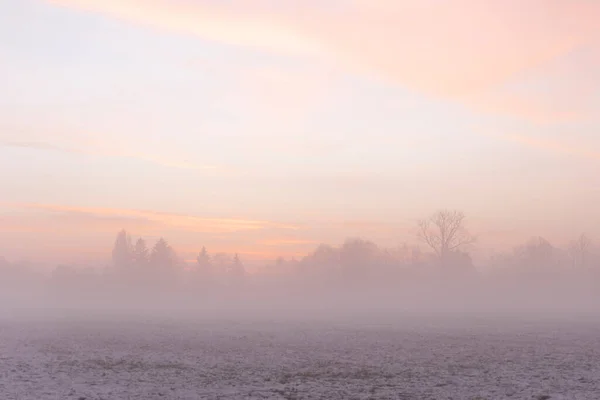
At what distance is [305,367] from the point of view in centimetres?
2845

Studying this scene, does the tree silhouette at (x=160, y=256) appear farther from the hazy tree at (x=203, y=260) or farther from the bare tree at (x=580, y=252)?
A: the bare tree at (x=580, y=252)

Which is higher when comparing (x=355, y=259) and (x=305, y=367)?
(x=355, y=259)

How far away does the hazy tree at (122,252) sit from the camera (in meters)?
168

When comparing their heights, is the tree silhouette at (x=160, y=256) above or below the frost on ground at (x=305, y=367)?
above

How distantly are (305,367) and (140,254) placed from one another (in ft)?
476

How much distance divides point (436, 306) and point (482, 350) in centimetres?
10079

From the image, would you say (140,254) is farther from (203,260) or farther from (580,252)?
(580,252)

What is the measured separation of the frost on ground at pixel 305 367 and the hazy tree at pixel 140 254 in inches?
4712

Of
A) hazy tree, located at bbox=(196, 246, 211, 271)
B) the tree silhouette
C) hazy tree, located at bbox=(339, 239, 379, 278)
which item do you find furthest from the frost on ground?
hazy tree, located at bbox=(196, 246, 211, 271)

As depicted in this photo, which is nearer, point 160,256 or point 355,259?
point 355,259

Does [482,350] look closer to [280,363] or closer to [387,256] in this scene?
[280,363]

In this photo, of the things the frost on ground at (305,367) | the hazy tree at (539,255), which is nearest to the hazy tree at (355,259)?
the hazy tree at (539,255)

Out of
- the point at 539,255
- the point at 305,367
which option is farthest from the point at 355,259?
the point at 305,367

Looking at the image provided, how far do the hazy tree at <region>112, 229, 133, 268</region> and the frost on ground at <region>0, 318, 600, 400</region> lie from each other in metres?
127
